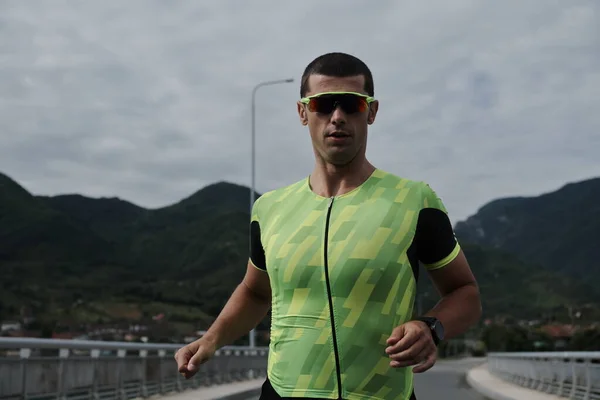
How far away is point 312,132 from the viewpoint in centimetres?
227

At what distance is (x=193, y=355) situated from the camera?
7.87ft

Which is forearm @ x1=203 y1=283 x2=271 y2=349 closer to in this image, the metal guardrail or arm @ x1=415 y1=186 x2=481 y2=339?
arm @ x1=415 y1=186 x2=481 y2=339

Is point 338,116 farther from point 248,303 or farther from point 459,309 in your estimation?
point 248,303

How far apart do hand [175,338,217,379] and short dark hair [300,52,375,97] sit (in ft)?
2.36

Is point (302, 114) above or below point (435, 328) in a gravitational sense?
above

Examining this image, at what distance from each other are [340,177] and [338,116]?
0.18m

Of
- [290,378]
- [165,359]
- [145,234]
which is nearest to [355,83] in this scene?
[290,378]

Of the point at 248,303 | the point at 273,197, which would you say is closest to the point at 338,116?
the point at 273,197

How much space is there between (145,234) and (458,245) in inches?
6277

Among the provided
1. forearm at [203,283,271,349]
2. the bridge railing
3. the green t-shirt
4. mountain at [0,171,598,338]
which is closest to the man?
the green t-shirt

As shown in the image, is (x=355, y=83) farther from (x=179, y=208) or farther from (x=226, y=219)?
(x=179, y=208)

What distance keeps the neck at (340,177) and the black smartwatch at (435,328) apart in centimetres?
40

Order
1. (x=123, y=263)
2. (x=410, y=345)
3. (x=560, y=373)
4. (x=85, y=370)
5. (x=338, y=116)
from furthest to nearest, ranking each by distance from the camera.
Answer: (x=123, y=263), (x=560, y=373), (x=85, y=370), (x=338, y=116), (x=410, y=345)

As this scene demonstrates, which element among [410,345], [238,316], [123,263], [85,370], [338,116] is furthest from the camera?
[123,263]
